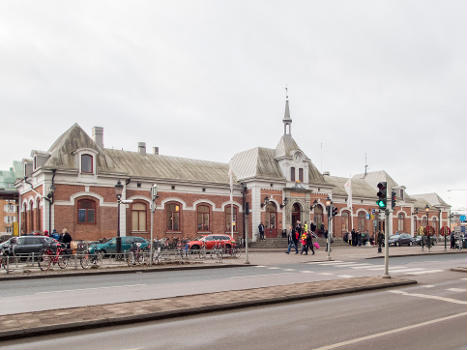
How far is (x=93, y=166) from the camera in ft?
107

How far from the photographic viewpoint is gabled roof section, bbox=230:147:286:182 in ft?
139

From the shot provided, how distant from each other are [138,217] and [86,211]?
4609mm

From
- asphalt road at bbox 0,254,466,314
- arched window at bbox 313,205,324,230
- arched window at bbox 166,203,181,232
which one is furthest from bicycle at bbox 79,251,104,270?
arched window at bbox 313,205,324,230

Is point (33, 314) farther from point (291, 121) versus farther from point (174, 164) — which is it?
point (291, 121)

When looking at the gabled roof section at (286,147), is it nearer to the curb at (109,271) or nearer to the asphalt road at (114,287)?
the curb at (109,271)

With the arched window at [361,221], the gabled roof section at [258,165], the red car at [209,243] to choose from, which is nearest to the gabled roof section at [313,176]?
the gabled roof section at [258,165]

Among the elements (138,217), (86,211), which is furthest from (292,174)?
(86,211)

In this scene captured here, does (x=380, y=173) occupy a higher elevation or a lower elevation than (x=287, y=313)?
higher

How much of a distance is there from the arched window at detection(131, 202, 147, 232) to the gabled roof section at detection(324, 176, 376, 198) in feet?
79.5

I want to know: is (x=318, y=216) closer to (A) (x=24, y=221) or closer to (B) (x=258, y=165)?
(B) (x=258, y=165)

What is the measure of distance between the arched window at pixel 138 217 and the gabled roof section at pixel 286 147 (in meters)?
15.6

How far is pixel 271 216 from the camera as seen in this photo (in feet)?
140

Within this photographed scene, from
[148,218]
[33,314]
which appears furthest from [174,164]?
[33,314]

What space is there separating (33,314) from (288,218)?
35951mm
